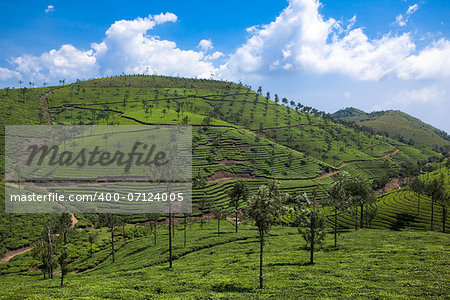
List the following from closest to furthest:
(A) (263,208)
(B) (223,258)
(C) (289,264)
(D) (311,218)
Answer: (A) (263,208) → (D) (311,218) → (C) (289,264) → (B) (223,258)

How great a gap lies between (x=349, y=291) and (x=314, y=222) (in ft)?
30.4

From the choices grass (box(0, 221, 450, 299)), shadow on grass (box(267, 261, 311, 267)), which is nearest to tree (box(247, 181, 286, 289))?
grass (box(0, 221, 450, 299))

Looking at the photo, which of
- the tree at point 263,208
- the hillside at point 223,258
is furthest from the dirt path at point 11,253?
the tree at point 263,208

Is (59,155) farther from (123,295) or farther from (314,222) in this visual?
(314,222)

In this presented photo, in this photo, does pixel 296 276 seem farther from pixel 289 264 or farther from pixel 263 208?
pixel 263 208

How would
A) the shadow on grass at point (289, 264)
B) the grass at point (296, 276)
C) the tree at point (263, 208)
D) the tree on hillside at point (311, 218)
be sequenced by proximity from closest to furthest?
the grass at point (296, 276) < the tree at point (263, 208) < the tree on hillside at point (311, 218) < the shadow on grass at point (289, 264)

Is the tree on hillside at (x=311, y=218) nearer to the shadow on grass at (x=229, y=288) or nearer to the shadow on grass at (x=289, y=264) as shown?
the shadow on grass at (x=289, y=264)

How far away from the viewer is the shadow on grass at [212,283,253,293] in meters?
22.8

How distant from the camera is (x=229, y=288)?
2352cm

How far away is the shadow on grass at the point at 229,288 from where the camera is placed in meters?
22.8

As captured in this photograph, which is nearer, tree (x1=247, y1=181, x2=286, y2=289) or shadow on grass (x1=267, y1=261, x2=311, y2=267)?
tree (x1=247, y1=181, x2=286, y2=289)

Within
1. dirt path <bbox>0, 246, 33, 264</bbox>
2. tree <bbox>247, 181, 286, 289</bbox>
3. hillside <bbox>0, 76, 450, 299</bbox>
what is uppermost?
tree <bbox>247, 181, 286, 289</bbox>

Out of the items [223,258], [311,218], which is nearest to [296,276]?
[311,218]

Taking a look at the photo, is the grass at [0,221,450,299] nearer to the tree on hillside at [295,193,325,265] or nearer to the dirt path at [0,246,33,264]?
the tree on hillside at [295,193,325,265]
